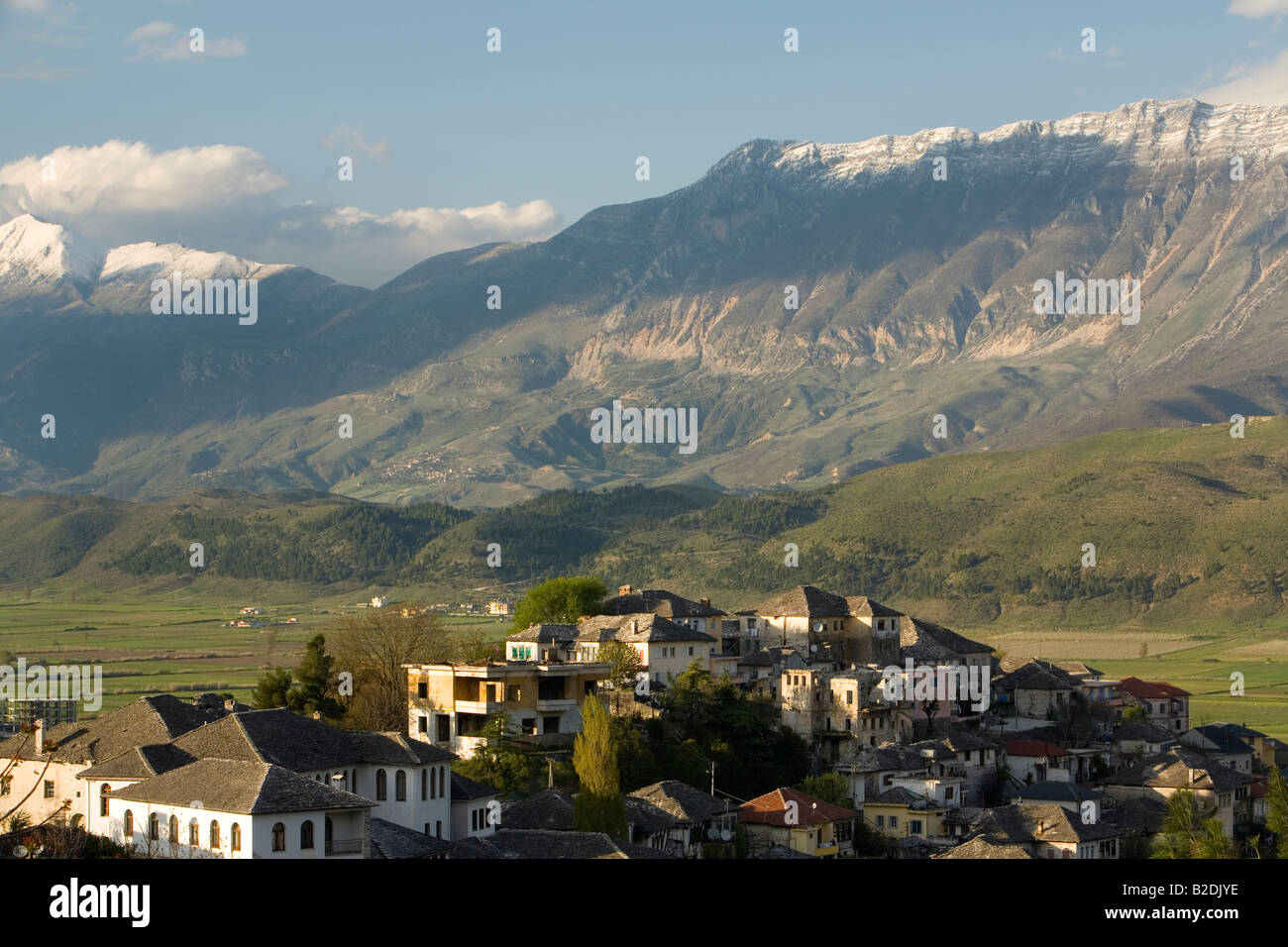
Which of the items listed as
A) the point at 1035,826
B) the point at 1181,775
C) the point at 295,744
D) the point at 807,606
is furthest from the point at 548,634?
the point at 1181,775

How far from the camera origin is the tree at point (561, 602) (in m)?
87.8

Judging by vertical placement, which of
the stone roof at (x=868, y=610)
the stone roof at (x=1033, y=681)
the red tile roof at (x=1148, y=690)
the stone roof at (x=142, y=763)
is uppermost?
the stone roof at (x=868, y=610)

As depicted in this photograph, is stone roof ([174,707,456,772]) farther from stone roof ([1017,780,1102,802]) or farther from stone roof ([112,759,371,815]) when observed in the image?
stone roof ([1017,780,1102,802])

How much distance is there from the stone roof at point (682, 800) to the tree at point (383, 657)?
13.1m

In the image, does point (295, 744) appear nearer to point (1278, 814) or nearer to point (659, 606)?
point (659, 606)

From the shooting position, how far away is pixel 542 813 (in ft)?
189

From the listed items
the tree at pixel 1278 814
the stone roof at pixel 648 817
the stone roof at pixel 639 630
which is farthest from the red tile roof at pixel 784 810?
the tree at pixel 1278 814

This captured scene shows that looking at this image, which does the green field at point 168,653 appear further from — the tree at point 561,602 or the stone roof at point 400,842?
the stone roof at point 400,842

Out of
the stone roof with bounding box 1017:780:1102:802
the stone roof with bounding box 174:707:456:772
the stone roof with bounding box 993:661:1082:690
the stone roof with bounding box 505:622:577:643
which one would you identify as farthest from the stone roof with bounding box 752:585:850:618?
the stone roof with bounding box 174:707:456:772

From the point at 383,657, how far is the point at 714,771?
15758mm

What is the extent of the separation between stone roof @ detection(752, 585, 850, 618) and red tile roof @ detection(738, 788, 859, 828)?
2208 cm

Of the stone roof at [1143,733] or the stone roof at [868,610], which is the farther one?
the stone roof at [868,610]

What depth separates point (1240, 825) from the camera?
239 ft
